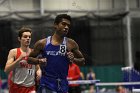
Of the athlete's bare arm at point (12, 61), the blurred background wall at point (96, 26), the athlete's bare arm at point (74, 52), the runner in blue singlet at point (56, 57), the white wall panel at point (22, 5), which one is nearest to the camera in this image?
the runner in blue singlet at point (56, 57)

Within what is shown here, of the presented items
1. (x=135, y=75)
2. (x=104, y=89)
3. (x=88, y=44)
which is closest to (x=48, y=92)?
(x=135, y=75)

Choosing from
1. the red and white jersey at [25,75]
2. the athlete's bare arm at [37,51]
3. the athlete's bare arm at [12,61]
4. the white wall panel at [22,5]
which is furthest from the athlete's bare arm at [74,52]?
the white wall panel at [22,5]

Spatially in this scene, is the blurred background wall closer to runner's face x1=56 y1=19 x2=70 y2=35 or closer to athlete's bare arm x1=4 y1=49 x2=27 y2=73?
athlete's bare arm x1=4 y1=49 x2=27 y2=73

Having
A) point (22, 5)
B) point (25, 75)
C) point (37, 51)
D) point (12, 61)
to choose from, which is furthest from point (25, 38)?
point (22, 5)

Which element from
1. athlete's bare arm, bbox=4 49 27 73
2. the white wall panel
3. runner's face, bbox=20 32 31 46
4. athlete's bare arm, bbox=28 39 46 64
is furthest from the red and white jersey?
the white wall panel

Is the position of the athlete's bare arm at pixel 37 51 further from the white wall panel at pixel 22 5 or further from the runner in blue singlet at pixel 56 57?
the white wall panel at pixel 22 5

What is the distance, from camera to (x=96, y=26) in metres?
22.1

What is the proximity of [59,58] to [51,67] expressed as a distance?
15cm

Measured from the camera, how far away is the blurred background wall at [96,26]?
20.8 m

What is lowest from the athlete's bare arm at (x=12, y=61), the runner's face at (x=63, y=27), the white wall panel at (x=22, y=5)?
the athlete's bare arm at (x=12, y=61)

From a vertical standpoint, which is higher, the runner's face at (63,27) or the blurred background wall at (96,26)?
the runner's face at (63,27)

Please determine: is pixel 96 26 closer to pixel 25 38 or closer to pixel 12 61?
pixel 25 38

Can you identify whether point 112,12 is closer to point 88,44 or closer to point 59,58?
A: point 88,44

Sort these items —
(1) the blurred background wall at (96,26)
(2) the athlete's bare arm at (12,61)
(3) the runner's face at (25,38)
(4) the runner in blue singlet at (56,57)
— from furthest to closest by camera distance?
(1) the blurred background wall at (96,26) → (3) the runner's face at (25,38) → (2) the athlete's bare arm at (12,61) → (4) the runner in blue singlet at (56,57)
